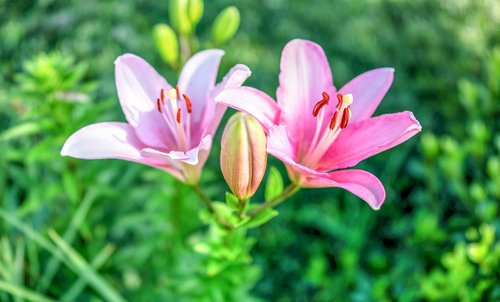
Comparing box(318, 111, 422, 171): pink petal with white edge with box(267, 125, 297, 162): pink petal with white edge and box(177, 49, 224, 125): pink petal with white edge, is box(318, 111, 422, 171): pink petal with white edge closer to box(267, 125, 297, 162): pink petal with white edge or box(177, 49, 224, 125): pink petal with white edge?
box(267, 125, 297, 162): pink petal with white edge

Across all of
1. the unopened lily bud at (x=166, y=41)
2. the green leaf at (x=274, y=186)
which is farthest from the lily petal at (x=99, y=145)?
the unopened lily bud at (x=166, y=41)

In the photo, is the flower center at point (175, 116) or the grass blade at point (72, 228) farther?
the grass blade at point (72, 228)

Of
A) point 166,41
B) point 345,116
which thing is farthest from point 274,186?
point 166,41

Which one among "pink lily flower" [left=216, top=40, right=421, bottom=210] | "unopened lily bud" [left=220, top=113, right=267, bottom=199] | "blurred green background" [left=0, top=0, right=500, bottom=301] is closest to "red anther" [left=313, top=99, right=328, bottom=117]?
"pink lily flower" [left=216, top=40, right=421, bottom=210]

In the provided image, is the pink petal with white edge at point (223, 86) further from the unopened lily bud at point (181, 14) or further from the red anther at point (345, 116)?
the unopened lily bud at point (181, 14)

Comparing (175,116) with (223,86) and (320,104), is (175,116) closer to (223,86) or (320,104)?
(223,86)

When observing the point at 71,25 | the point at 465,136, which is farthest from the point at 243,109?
the point at 71,25
